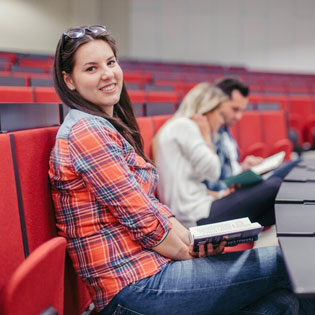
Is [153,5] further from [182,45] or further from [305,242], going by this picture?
[305,242]

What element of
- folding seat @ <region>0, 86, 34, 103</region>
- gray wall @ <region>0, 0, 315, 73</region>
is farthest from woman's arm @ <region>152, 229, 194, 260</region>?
gray wall @ <region>0, 0, 315, 73</region>

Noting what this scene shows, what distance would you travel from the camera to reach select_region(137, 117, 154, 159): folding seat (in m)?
0.86

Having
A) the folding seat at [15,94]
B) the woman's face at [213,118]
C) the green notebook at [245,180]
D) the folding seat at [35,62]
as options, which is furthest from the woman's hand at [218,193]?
the folding seat at [35,62]

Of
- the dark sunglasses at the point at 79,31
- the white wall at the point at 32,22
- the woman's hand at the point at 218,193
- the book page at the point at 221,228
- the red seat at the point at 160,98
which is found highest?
the white wall at the point at 32,22

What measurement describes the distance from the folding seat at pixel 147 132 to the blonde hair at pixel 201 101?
0.06 metres

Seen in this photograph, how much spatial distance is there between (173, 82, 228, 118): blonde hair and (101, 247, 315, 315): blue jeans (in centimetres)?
44

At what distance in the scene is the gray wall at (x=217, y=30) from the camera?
436cm

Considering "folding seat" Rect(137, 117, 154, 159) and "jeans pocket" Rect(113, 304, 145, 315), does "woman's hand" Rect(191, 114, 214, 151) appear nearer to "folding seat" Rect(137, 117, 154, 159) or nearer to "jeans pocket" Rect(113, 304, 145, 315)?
→ "folding seat" Rect(137, 117, 154, 159)

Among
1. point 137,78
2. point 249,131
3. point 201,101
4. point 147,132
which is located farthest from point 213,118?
point 137,78

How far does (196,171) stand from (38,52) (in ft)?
9.08

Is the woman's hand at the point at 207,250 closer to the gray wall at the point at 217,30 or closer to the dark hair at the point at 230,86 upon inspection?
the dark hair at the point at 230,86

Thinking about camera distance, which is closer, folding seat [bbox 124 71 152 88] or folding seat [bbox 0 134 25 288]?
folding seat [bbox 0 134 25 288]

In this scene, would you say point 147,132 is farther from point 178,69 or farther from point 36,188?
point 178,69

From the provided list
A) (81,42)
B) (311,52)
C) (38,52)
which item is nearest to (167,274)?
(81,42)
